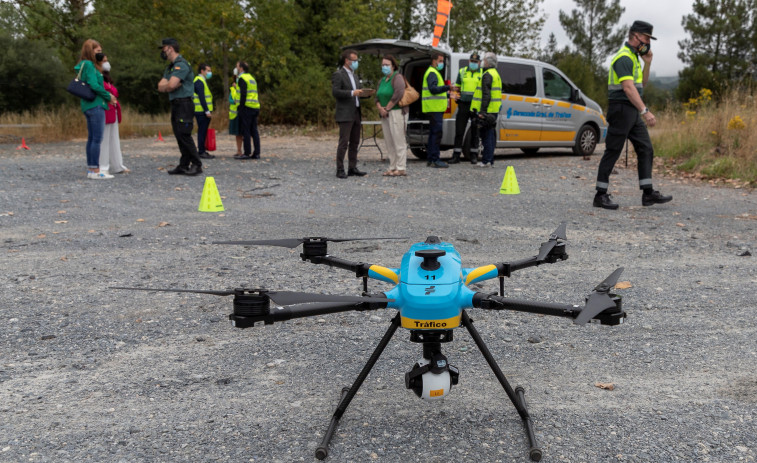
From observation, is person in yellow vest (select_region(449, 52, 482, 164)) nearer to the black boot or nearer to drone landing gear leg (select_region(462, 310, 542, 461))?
the black boot

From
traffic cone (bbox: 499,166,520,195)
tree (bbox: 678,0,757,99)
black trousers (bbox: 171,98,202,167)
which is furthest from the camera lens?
tree (bbox: 678,0,757,99)

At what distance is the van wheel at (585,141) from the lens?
47.2 feet

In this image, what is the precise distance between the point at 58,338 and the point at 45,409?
3.03 ft

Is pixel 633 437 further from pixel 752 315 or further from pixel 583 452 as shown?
pixel 752 315

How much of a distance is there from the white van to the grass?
192cm

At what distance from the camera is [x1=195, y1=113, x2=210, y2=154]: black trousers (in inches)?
535

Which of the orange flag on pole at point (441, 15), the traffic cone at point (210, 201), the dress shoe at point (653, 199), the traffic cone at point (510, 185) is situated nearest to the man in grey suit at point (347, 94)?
the traffic cone at point (510, 185)

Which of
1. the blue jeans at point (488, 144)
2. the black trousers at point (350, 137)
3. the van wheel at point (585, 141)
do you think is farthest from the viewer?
the van wheel at point (585, 141)

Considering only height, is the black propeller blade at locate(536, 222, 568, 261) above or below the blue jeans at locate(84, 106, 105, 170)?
below

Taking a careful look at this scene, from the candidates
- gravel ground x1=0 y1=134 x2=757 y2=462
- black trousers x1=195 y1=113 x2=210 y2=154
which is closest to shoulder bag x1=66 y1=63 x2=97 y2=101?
gravel ground x1=0 y1=134 x2=757 y2=462

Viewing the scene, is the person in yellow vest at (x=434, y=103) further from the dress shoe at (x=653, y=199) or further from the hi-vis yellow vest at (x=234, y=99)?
the dress shoe at (x=653, y=199)

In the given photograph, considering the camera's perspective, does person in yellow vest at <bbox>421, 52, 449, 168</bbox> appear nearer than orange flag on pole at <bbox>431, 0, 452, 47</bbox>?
Yes

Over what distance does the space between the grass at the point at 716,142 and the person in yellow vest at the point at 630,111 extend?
2990 millimetres

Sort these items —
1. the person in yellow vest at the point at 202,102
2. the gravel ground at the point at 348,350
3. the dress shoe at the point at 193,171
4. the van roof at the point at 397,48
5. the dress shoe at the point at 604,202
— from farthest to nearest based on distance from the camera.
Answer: the person in yellow vest at the point at 202,102 → the van roof at the point at 397,48 → the dress shoe at the point at 193,171 → the dress shoe at the point at 604,202 → the gravel ground at the point at 348,350
